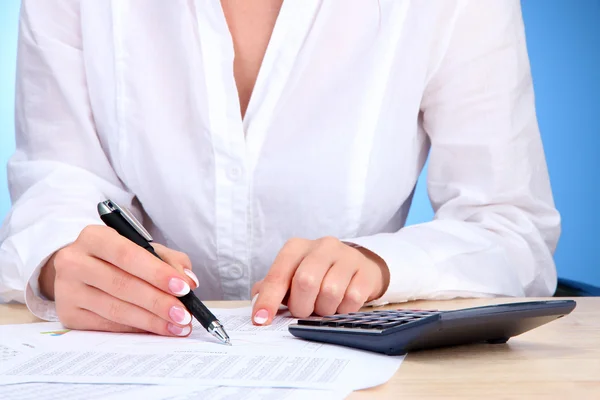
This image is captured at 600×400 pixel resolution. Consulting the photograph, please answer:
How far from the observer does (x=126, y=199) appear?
1.05m

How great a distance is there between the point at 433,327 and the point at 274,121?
0.54 m

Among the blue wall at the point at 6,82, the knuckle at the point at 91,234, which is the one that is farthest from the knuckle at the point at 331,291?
the blue wall at the point at 6,82

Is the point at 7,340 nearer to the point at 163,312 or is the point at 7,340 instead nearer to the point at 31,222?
the point at 163,312

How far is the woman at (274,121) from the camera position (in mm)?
992

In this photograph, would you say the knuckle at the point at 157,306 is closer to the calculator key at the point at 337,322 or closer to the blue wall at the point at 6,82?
the calculator key at the point at 337,322

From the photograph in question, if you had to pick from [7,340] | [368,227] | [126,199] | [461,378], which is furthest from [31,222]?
[461,378]

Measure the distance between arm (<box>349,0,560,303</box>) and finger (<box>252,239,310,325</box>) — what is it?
0.31 metres

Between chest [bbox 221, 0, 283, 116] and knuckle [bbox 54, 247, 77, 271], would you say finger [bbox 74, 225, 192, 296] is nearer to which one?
knuckle [bbox 54, 247, 77, 271]

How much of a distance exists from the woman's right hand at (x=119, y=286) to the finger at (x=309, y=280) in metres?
0.09

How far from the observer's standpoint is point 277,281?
69cm

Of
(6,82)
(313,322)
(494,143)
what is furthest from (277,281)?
(6,82)

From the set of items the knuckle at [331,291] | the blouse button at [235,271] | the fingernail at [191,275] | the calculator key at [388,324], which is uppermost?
the calculator key at [388,324]

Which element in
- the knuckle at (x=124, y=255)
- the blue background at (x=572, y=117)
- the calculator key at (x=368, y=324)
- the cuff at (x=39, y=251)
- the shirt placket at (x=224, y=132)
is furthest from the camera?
the blue background at (x=572, y=117)

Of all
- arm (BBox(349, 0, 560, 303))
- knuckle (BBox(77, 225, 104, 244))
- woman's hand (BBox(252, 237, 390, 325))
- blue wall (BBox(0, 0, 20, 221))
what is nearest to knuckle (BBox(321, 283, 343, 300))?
woman's hand (BBox(252, 237, 390, 325))
